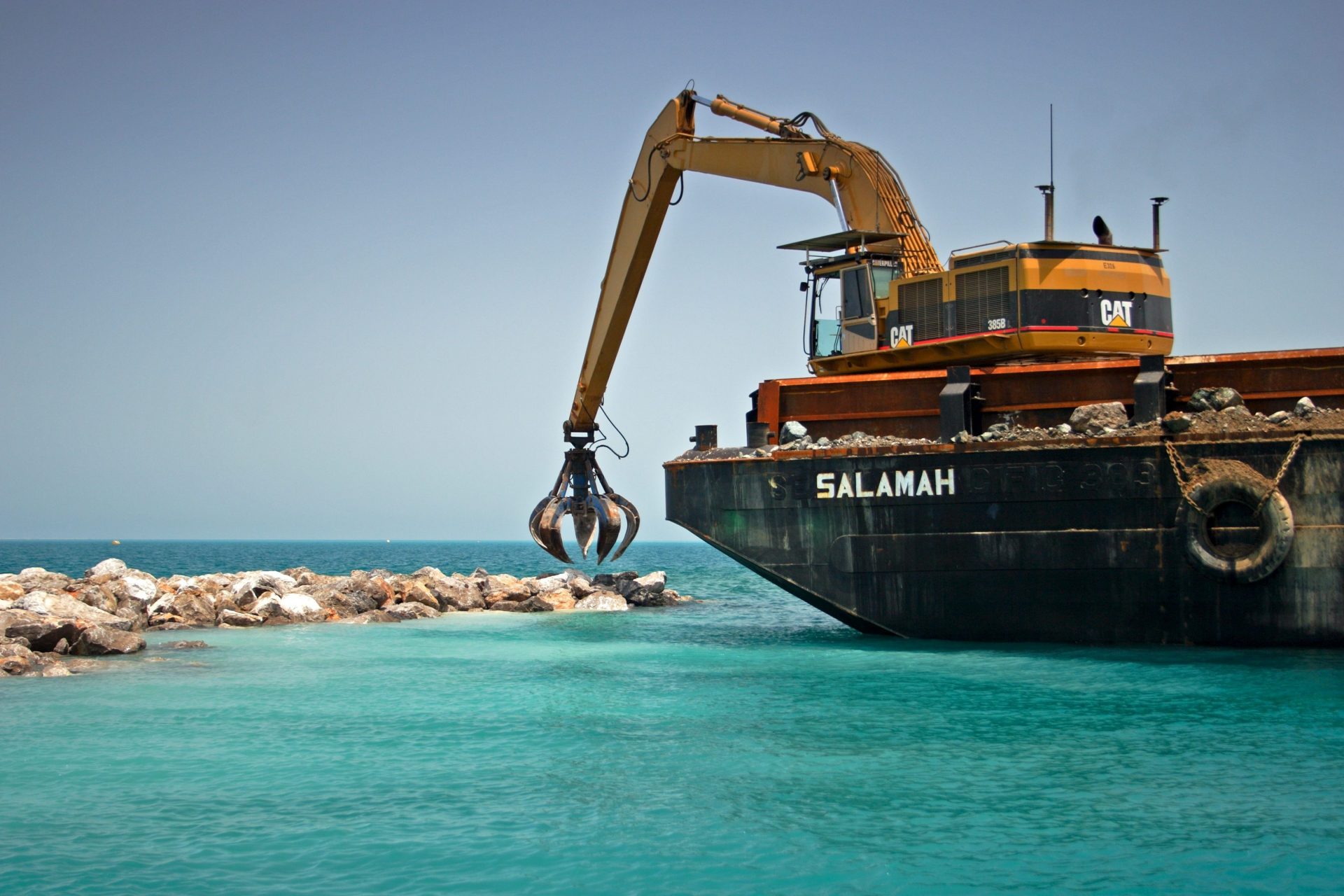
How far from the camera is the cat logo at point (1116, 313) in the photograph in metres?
14.5

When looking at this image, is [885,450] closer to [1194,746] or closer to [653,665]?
[653,665]

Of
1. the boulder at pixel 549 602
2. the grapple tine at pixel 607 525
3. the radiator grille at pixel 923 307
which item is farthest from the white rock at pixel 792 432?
the boulder at pixel 549 602

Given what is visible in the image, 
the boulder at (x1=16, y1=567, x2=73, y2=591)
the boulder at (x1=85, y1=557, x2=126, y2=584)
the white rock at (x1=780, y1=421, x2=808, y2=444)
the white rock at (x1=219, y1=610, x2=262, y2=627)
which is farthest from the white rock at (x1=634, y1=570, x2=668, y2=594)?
the boulder at (x1=16, y1=567, x2=73, y2=591)

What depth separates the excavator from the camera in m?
14.5

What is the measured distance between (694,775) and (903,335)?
29.3 ft

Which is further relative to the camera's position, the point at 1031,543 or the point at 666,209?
the point at 666,209

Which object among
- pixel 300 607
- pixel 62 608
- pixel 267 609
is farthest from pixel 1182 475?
pixel 267 609

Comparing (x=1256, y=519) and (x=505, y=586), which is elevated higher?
(x=1256, y=519)

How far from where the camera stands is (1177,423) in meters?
12.4

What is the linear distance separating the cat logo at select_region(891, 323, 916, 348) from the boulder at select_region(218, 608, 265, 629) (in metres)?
11.0

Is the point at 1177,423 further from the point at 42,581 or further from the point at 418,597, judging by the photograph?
the point at 42,581

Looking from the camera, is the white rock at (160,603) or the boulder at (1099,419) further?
the white rock at (160,603)

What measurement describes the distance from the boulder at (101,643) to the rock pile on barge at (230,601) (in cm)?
1

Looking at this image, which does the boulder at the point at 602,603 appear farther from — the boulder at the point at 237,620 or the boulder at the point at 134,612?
the boulder at the point at 134,612
